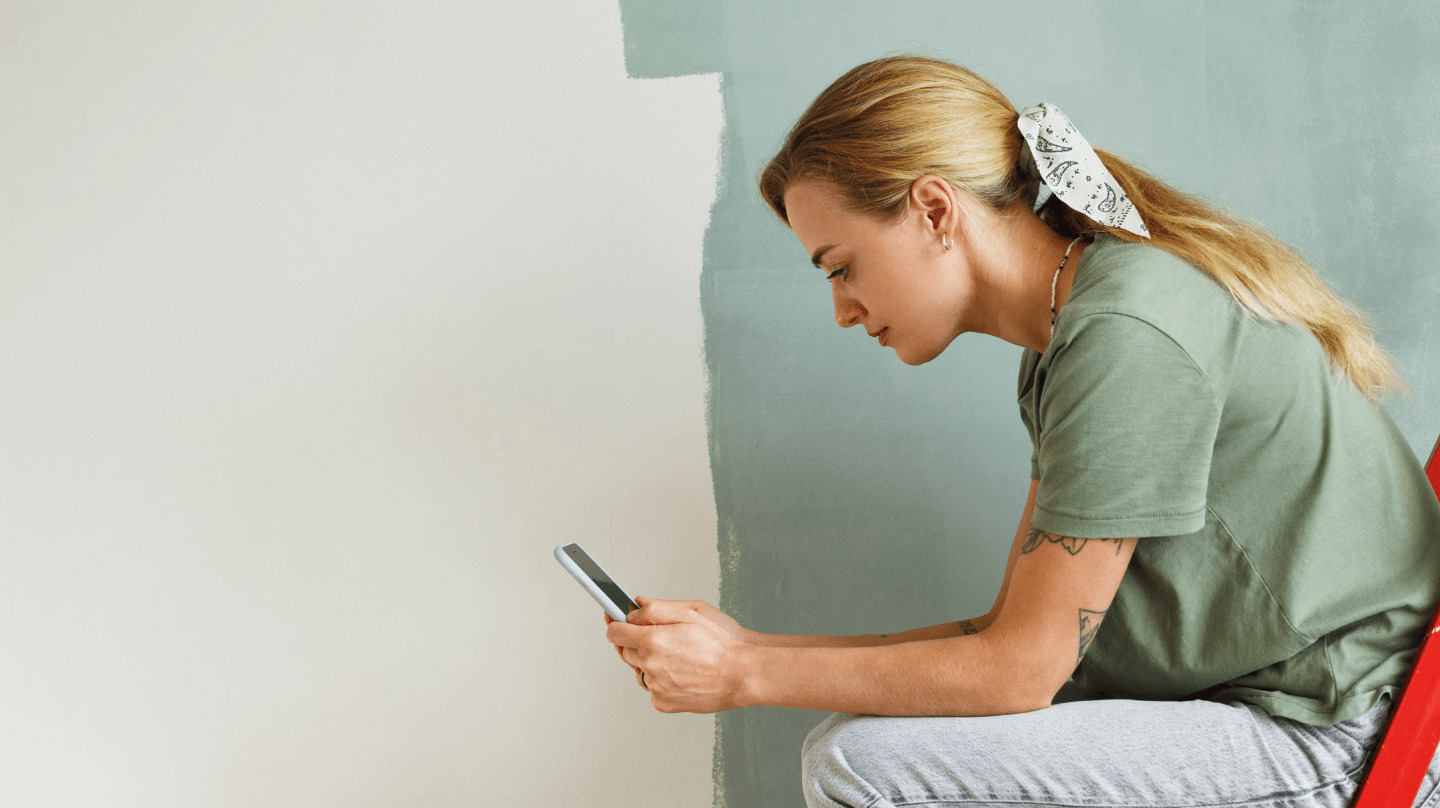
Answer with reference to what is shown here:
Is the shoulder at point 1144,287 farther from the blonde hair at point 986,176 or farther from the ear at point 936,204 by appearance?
the ear at point 936,204

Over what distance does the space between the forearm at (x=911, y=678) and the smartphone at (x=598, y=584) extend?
6.0 inches

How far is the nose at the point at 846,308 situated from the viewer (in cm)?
95

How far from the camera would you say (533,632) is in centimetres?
128

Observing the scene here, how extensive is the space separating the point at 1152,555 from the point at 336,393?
3.36ft

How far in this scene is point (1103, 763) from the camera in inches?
29.1

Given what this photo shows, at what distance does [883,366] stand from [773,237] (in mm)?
235

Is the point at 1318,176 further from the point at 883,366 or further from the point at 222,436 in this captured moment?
the point at 222,436

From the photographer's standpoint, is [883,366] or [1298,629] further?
[883,366]

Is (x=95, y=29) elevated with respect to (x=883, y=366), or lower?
elevated

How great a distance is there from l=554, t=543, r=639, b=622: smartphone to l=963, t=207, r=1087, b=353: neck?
1.56ft

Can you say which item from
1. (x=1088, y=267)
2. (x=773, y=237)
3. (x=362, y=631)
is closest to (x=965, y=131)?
(x=1088, y=267)

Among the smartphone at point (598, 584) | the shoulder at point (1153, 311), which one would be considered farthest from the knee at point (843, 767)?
the shoulder at point (1153, 311)

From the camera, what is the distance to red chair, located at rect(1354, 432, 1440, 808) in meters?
0.73

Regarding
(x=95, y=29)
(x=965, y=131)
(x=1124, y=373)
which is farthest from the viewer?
(x=95, y=29)
